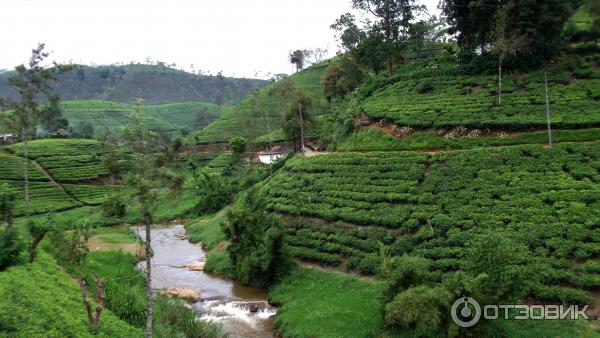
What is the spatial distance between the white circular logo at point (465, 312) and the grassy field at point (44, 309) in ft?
43.0

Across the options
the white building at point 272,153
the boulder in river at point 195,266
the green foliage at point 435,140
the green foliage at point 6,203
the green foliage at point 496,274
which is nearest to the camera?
the green foliage at point 496,274

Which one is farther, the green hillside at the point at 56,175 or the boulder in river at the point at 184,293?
the green hillside at the point at 56,175

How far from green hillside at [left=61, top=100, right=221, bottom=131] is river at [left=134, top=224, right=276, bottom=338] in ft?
290

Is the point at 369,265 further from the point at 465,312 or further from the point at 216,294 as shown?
the point at 216,294

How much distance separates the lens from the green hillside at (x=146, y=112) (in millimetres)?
128625

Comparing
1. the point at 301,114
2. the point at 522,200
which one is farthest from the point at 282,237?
the point at 301,114

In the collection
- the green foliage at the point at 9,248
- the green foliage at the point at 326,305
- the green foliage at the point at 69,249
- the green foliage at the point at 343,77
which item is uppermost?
the green foliage at the point at 343,77

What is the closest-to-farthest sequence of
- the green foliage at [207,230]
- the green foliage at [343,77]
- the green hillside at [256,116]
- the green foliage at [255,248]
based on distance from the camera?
the green foliage at [255,248] → the green foliage at [207,230] → the green foliage at [343,77] → the green hillside at [256,116]

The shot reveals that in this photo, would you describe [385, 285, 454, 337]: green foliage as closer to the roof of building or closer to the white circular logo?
the white circular logo

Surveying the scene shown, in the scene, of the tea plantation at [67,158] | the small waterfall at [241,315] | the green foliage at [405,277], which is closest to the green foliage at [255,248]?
the small waterfall at [241,315]

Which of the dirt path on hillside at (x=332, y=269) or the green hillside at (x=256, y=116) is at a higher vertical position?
the green hillside at (x=256, y=116)

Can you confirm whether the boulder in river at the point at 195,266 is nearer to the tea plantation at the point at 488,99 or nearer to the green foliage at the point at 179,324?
the green foliage at the point at 179,324

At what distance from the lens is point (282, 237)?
1094 inches

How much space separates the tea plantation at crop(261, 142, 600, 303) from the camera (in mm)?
21609
